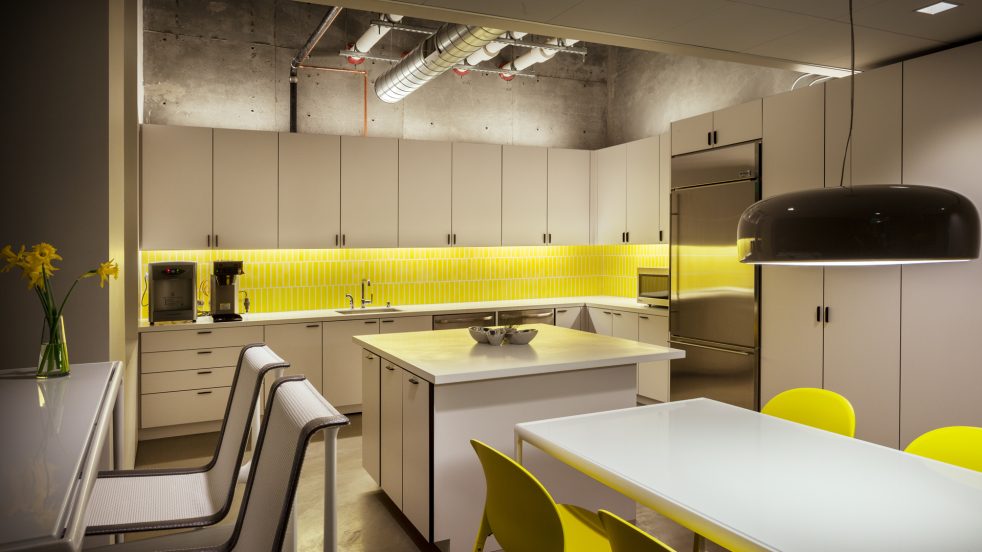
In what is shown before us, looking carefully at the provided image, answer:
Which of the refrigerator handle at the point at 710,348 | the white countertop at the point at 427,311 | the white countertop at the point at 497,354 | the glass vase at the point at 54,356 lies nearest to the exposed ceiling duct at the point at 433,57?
the white countertop at the point at 427,311

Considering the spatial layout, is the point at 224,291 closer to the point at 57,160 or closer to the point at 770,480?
the point at 57,160

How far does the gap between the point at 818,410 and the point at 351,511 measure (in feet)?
7.82

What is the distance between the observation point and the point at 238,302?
5.66 m

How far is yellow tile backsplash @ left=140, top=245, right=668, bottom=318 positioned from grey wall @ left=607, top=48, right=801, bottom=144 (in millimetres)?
1287

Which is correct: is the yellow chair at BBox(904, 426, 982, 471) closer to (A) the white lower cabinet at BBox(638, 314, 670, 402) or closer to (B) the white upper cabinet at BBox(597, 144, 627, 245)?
(A) the white lower cabinet at BBox(638, 314, 670, 402)

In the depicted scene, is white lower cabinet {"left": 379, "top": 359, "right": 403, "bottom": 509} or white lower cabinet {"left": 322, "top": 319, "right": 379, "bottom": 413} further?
white lower cabinet {"left": 322, "top": 319, "right": 379, "bottom": 413}

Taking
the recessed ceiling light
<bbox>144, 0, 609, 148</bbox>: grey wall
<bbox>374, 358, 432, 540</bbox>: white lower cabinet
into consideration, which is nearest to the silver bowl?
<bbox>374, 358, 432, 540</bbox>: white lower cabinet

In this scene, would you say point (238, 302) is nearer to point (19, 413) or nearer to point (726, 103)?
point (19, 413)

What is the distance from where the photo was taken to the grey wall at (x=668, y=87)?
5633mm

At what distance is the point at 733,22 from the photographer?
3166 millimetres

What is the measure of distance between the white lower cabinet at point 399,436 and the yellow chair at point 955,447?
189 cm

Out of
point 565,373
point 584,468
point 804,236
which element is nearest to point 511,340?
point 565,373

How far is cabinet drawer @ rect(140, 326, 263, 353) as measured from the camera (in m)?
4.85

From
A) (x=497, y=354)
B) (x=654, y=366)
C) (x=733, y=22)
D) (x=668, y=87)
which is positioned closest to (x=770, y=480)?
(x=497, y=354)
